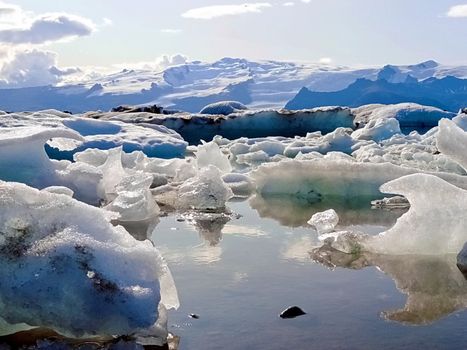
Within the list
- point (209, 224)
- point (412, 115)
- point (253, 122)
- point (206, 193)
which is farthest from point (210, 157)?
point (412, 115)

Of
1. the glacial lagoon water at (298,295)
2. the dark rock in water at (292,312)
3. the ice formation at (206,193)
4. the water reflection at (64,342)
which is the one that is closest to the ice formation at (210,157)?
the ice formation at (206,193)

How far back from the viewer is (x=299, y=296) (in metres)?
2.80

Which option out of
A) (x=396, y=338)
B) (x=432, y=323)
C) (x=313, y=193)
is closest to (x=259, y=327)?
(x=396, y=338)

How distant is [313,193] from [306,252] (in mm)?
2633

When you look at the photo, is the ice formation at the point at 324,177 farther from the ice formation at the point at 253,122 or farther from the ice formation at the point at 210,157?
the ice formation at the point at 253,122

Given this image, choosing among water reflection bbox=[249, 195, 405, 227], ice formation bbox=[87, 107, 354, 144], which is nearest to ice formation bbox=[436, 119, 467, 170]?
water reflection bbox=[249, 195, 405, 227]

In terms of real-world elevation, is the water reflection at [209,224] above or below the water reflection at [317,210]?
above

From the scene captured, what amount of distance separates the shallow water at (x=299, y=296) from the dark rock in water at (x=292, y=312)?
0.10 ft

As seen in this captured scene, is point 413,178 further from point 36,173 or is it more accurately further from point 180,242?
point 36,173

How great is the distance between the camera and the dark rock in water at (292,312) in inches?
99.5

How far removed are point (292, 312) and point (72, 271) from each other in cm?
92

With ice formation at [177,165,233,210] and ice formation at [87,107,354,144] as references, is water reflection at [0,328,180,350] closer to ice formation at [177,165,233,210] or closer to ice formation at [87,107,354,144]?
ice formation at [177,165,233,210]

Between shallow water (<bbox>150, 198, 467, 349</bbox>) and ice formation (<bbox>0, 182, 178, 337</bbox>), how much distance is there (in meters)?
0.26

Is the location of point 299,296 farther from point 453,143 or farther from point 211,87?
point 211,87
